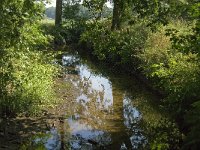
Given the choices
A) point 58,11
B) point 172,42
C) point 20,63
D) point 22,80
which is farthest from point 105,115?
point 58,11

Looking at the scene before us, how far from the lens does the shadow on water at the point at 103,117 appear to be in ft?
31.6

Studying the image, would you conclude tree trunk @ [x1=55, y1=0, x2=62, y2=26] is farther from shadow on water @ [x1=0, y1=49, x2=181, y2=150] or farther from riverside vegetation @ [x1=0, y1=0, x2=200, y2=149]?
riverside vegetation @ [x1=0, y1=0, x2=200, y2=149]

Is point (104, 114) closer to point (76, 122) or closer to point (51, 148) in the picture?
point (76, 122)

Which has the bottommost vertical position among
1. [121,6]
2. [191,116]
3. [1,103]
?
[1,103]

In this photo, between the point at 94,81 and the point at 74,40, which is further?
the point at 74,40

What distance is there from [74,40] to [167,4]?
25.9 meters

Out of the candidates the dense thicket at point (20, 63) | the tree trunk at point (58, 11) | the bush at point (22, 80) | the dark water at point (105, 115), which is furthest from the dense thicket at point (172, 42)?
the tree trunk at point (58, 11)

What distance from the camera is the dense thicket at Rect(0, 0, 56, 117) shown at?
9.12 m

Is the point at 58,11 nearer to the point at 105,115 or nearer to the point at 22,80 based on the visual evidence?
the point at 105,115

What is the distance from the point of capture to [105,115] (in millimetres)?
12070

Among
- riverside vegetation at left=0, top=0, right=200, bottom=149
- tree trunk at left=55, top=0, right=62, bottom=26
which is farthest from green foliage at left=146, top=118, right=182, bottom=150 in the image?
tree trunk at left=55, top=0, right=62, bottom=26

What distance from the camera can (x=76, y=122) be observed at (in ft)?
36.8

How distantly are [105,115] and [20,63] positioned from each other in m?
3.42

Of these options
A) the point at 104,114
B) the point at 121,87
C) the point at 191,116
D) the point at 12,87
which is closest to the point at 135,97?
the point at 121,87
